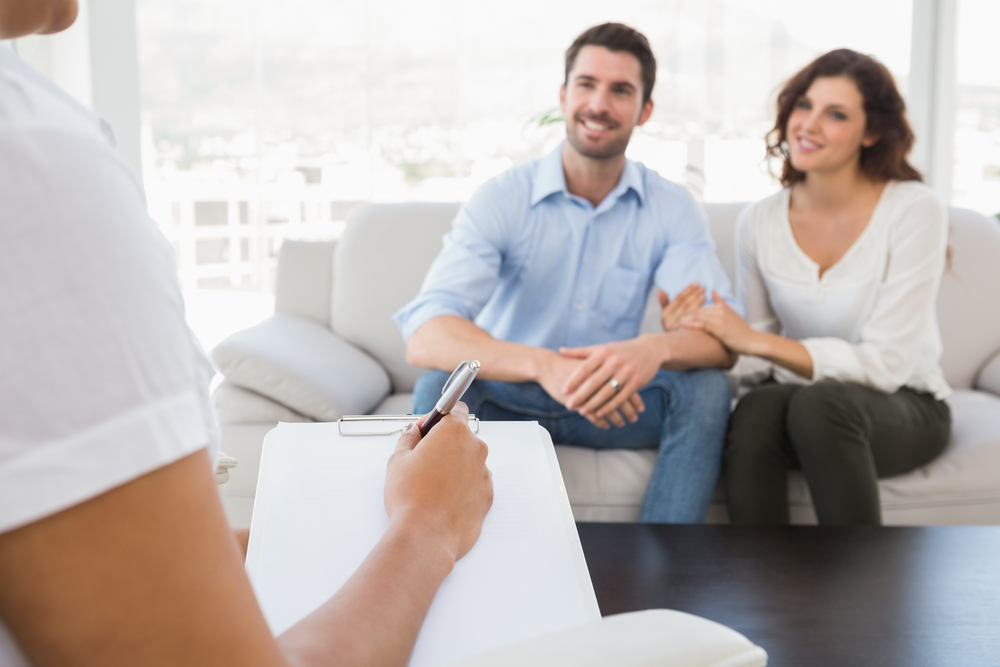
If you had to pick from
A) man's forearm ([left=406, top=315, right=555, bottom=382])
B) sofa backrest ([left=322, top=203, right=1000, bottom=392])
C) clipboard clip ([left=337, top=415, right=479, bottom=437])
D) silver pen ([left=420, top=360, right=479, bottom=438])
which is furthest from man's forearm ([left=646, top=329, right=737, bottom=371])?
silver pen ([left=420, top=360, right=479, bottom=438])

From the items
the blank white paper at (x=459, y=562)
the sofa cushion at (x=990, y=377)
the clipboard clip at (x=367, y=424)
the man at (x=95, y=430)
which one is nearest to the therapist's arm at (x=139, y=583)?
the man at (x=95, y=430)

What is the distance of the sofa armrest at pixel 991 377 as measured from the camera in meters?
1.99

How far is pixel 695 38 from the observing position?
432 cm

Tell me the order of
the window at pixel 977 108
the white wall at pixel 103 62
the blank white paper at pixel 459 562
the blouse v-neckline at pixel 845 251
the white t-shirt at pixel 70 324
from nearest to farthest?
1. the white t-shirt at pixel 70 324
2. the blank white paper at pixel 459 562
3. the blouse v-neckline at pixel 845 251
4. the white wall at pixel 103 62
5. the window at pixel 977 108

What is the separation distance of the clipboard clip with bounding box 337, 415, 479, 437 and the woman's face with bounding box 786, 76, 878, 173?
4.54 ft

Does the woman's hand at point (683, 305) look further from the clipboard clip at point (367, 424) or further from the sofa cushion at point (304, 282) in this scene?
the clipboard clip at point (367, 424)

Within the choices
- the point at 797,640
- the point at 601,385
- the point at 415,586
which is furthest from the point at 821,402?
the point at 415,586

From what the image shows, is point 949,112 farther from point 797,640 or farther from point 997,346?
point 797,640

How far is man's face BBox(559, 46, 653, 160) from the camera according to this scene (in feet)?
6.23

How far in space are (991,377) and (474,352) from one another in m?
1.34

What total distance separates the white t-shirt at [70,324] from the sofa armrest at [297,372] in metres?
1.46

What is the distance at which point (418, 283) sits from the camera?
2100mm

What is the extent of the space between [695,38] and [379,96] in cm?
175

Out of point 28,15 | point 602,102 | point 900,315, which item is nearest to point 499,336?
point 602,102
